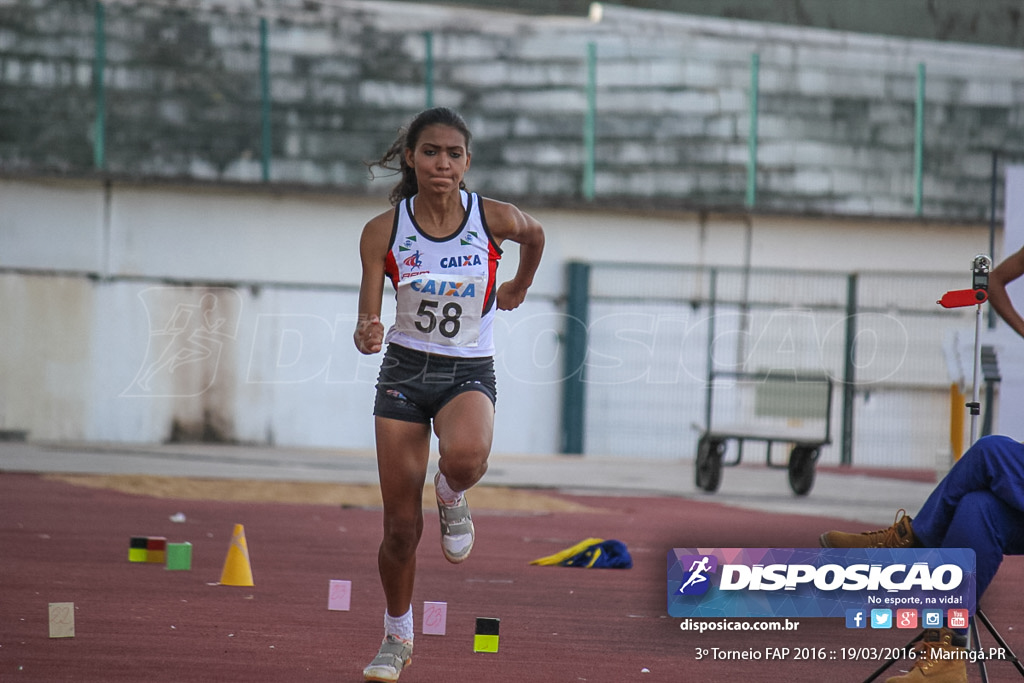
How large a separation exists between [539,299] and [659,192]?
8.00ft

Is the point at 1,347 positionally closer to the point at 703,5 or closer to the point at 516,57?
the point at 516,57

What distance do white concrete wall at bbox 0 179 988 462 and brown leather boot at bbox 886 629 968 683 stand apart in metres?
15.5

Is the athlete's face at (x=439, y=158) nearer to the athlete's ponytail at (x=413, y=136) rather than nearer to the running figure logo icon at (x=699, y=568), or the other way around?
the athlete's ponytail at (x=413, y=136)

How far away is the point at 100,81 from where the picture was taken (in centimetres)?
2095

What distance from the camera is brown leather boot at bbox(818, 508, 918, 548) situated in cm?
523

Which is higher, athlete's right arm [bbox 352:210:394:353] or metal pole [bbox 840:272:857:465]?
athlete's right arm [bbox 352:210:394:353]

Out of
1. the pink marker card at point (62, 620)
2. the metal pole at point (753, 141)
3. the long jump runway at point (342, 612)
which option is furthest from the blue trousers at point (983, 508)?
the metal pole at point (753, 141)

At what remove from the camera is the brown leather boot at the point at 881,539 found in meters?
5.23

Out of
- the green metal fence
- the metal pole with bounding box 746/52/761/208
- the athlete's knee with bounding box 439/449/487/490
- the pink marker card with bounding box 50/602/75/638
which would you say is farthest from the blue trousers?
the metal pole with bounding box 746/52/761/208

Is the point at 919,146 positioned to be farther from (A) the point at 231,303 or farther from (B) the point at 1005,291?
(B) the point at 1005,291

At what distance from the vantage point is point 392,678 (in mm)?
5414

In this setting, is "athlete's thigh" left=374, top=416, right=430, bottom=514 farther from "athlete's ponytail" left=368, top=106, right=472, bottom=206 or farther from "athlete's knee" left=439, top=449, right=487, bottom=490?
"athlete's ponytail" left=368, top=106, right=472, bottom=206

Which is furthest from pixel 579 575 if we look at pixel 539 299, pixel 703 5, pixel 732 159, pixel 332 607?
pixel 703 5

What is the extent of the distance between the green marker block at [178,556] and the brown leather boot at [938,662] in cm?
468
